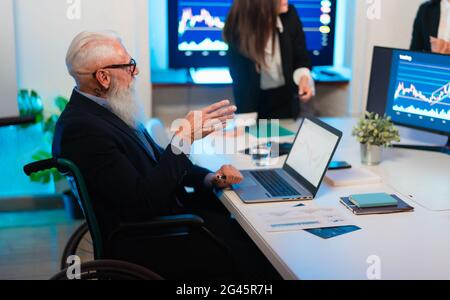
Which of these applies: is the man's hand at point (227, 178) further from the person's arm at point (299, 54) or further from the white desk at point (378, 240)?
the person's arm at point (299, 54)

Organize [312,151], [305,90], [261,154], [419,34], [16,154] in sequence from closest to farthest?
[312,151], [261,154], [305,90], [419,34], [16,154]

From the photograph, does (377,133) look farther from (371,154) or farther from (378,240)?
(378,240)

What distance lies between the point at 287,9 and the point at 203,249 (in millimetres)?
1971

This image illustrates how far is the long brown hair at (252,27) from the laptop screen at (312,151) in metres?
1.06

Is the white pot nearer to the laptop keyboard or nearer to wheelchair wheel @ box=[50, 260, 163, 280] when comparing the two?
the laptop keyboard

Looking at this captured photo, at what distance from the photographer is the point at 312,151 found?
2.37 metres

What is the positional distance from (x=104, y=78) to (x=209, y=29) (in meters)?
2.26

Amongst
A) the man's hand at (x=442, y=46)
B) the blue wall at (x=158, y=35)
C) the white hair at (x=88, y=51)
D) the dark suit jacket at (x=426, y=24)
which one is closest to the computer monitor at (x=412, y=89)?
the man's hand at (x=442, y=46)

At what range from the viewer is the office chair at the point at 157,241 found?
2020mm

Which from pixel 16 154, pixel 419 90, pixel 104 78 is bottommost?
pixel 16 154

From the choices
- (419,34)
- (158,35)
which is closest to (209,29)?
(158,35)

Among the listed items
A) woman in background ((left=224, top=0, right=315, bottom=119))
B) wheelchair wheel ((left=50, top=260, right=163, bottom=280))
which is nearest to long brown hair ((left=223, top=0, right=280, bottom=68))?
woman in background ((left=224, top=0, right=315, bottom=119))

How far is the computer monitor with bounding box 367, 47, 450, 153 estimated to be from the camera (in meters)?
2.78
